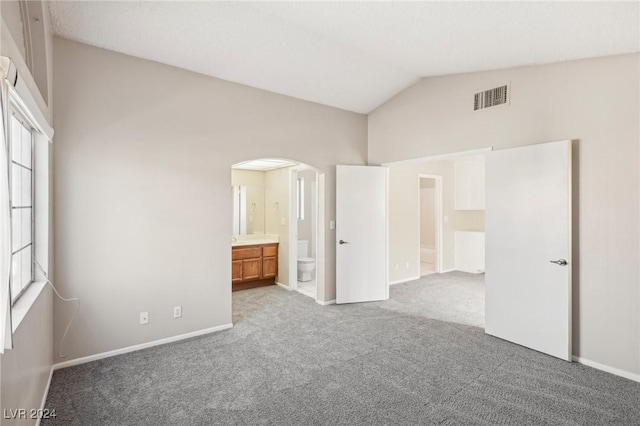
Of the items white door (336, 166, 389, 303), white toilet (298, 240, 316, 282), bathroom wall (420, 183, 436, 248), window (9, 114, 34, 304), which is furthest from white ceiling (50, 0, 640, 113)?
bathroom wall (420, 183, 436, 248)

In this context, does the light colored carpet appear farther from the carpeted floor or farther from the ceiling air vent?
the ceiling air vent

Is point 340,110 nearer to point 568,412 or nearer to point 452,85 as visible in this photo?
point 452,85

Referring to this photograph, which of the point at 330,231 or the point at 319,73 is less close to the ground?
the point at 319,73

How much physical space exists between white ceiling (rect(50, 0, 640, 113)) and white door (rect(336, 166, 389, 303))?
1.53 metres

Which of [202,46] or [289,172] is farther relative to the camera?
[289,172]

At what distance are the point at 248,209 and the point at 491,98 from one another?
4.48 metres

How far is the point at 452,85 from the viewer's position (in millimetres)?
4062

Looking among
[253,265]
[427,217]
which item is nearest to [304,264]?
[253,265]

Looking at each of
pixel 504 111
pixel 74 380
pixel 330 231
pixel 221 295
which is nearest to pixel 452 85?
pixel 504 111

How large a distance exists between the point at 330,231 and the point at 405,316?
152 centimetres

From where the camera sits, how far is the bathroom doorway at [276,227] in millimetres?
5543

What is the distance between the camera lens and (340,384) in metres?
2.66

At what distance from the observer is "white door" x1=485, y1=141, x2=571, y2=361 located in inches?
121

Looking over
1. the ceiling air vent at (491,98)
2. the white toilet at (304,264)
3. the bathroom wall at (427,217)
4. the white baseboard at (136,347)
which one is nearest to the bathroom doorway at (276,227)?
the white toilet at (304,264)
